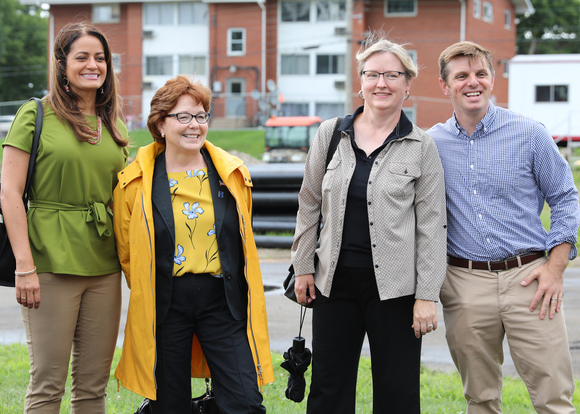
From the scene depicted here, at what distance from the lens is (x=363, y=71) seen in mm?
3596

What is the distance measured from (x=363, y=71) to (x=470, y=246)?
1.13 m

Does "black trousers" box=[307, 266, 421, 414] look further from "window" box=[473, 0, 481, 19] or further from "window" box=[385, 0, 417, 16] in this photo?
"window" box=[473, 0, 481, 19]

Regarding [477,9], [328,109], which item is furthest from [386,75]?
[477,9]

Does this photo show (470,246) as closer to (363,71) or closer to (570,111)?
(363,71)

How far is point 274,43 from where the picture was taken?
4256 cm

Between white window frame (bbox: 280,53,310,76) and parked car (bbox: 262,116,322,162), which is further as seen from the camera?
white window frame (bbox: 280,53,310,76)

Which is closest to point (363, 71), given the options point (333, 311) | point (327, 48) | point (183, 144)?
point (183, 144)

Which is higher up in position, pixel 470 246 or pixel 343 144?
pixel 343 144

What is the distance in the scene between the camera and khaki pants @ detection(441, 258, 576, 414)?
355cm

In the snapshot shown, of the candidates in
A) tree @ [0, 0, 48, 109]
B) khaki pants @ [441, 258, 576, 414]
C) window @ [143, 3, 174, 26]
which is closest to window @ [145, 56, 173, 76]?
window @ [143, 3, 174, 26]

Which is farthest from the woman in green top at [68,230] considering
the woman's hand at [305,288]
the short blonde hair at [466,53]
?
the short blonde hair at [466,53]

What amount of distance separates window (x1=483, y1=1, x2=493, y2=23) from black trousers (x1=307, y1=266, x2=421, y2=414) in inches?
1665

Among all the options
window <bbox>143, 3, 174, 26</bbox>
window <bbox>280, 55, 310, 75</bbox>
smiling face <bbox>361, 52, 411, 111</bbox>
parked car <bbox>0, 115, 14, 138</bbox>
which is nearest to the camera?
smiling face <bbox>361, 52, 411, 111</bbox>

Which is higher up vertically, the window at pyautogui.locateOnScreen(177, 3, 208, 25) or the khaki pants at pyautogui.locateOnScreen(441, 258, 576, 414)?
the window at pyautogui.locateOnScreen(177, 3, 208, 25)
